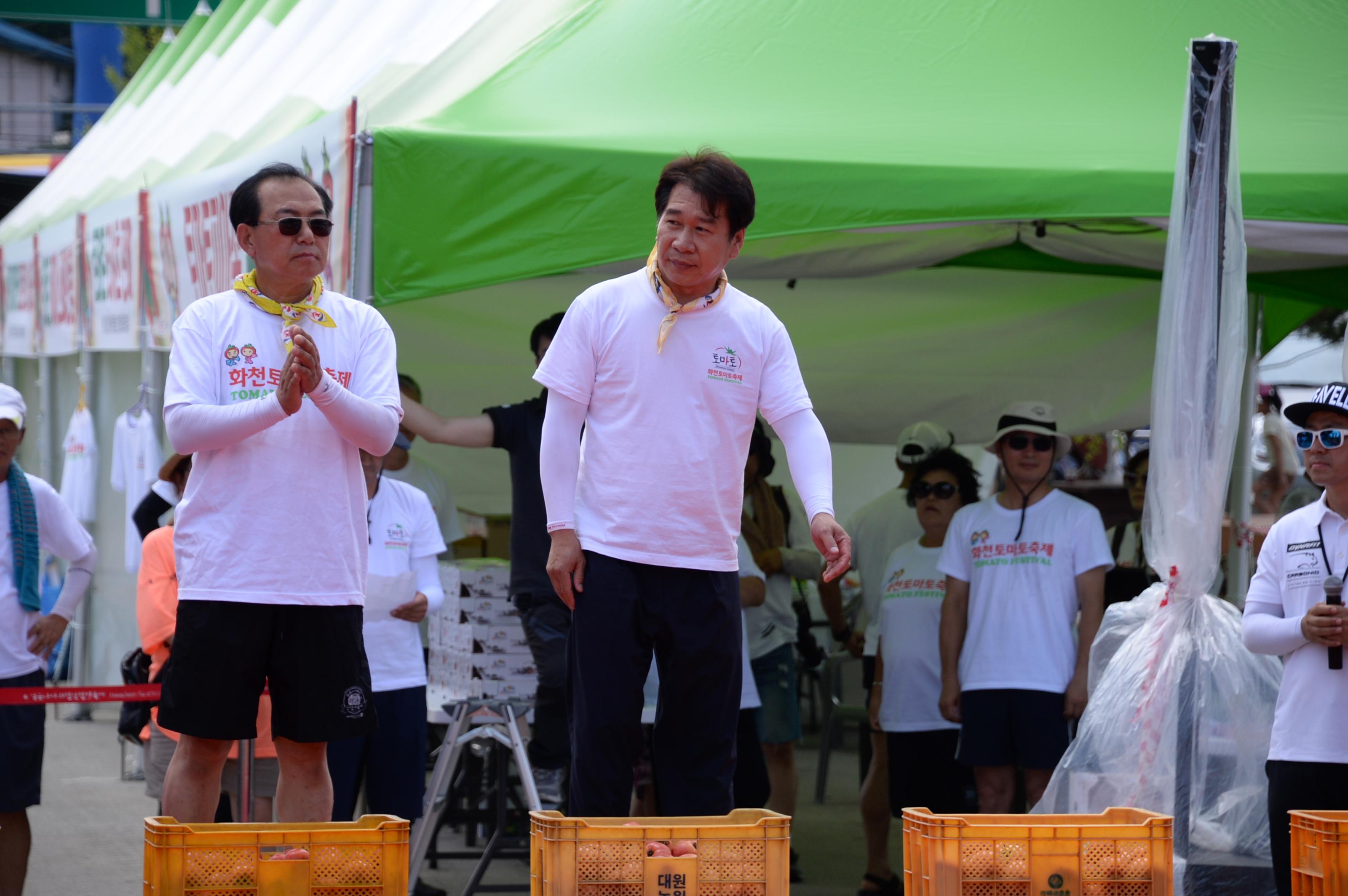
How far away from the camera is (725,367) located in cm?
345

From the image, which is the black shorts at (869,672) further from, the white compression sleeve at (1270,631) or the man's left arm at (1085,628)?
the white compression sleeve at (1270,631)

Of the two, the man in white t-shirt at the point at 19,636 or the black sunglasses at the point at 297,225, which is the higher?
the black sunglasses at the point at 297,225

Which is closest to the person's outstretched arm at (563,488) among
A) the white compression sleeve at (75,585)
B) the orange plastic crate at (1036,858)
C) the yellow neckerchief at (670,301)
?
the yellow neckerchief at (670,301)

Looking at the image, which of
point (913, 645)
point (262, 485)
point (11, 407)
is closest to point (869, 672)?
point (913, 645)

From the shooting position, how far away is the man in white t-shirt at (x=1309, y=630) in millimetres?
3758

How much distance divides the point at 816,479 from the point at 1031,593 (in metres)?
2.10

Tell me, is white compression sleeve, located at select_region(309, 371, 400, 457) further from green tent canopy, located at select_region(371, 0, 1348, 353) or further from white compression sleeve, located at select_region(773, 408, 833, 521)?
green tent canopy, located at select_region(371, 0, 1348, 353)

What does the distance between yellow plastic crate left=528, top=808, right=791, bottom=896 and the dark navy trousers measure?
58cm

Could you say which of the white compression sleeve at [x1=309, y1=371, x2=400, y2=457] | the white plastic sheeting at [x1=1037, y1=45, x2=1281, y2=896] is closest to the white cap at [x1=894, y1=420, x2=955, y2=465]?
the white plastic sheeting at [x1=1037, y1=45, x2=1281, y2=896]

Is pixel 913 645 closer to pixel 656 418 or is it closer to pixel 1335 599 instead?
pixel 1335 599

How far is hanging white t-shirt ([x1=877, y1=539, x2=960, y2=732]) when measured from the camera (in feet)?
19.1

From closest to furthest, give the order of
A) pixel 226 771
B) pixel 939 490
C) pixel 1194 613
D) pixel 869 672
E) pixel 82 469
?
pixel 1194 613 → pixel 226 771 → pixel 939 490 → pixel 869 672 → pixel 82 469

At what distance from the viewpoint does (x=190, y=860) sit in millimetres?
2721

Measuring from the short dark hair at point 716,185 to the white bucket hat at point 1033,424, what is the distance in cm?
229
